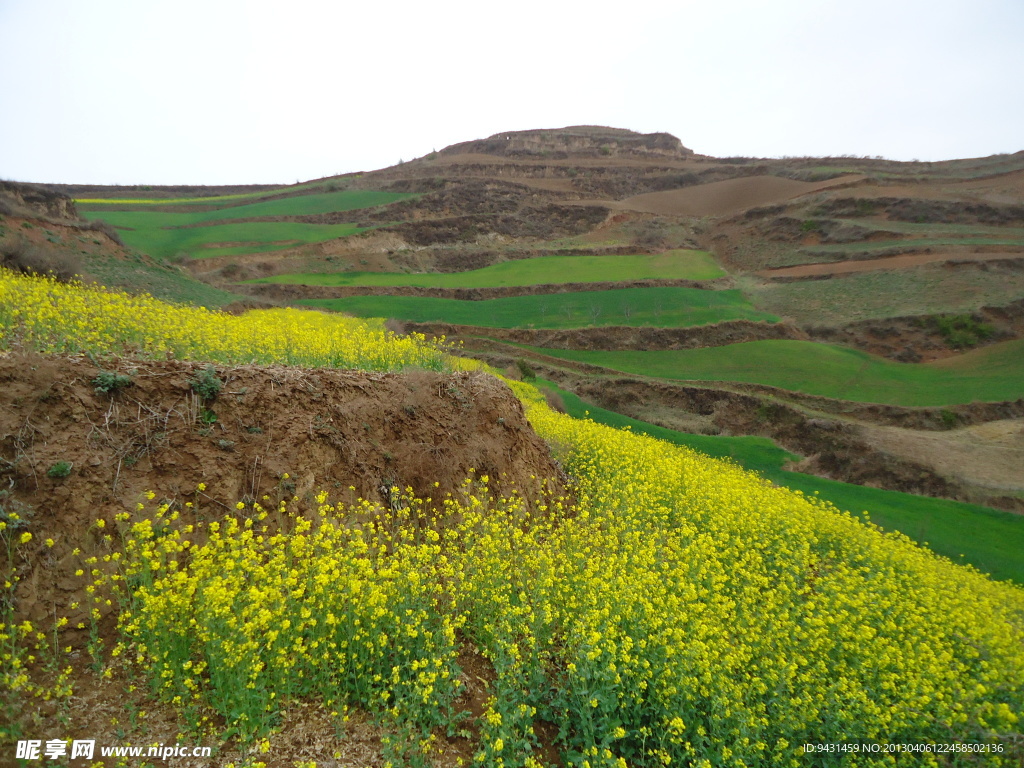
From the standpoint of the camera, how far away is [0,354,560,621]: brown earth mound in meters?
4.41

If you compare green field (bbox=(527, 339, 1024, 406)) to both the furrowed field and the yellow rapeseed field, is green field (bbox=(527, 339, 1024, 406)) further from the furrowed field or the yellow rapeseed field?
the yellow rapeseed field

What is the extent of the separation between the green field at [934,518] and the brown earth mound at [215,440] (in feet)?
34.1

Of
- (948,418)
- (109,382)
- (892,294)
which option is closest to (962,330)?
(892,294)

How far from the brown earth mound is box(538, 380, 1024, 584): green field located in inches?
409

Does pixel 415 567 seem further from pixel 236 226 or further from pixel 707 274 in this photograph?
pixel 236 226

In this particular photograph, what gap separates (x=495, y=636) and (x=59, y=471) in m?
3.91

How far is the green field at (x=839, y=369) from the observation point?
26.5 meters

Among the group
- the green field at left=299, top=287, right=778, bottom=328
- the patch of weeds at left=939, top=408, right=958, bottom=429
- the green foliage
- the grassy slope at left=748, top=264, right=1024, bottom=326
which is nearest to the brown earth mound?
the patch of weeds at left=939, top=408, right=958, bottom=429

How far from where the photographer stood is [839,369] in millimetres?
29484

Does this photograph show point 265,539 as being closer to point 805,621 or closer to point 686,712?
point 686,712

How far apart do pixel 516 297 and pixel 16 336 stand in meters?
37.1

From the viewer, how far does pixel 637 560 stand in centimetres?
624

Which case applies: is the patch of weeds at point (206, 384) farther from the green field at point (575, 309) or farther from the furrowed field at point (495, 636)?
the green field at point (575, 309)

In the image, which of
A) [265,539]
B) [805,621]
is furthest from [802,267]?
[265,539]
